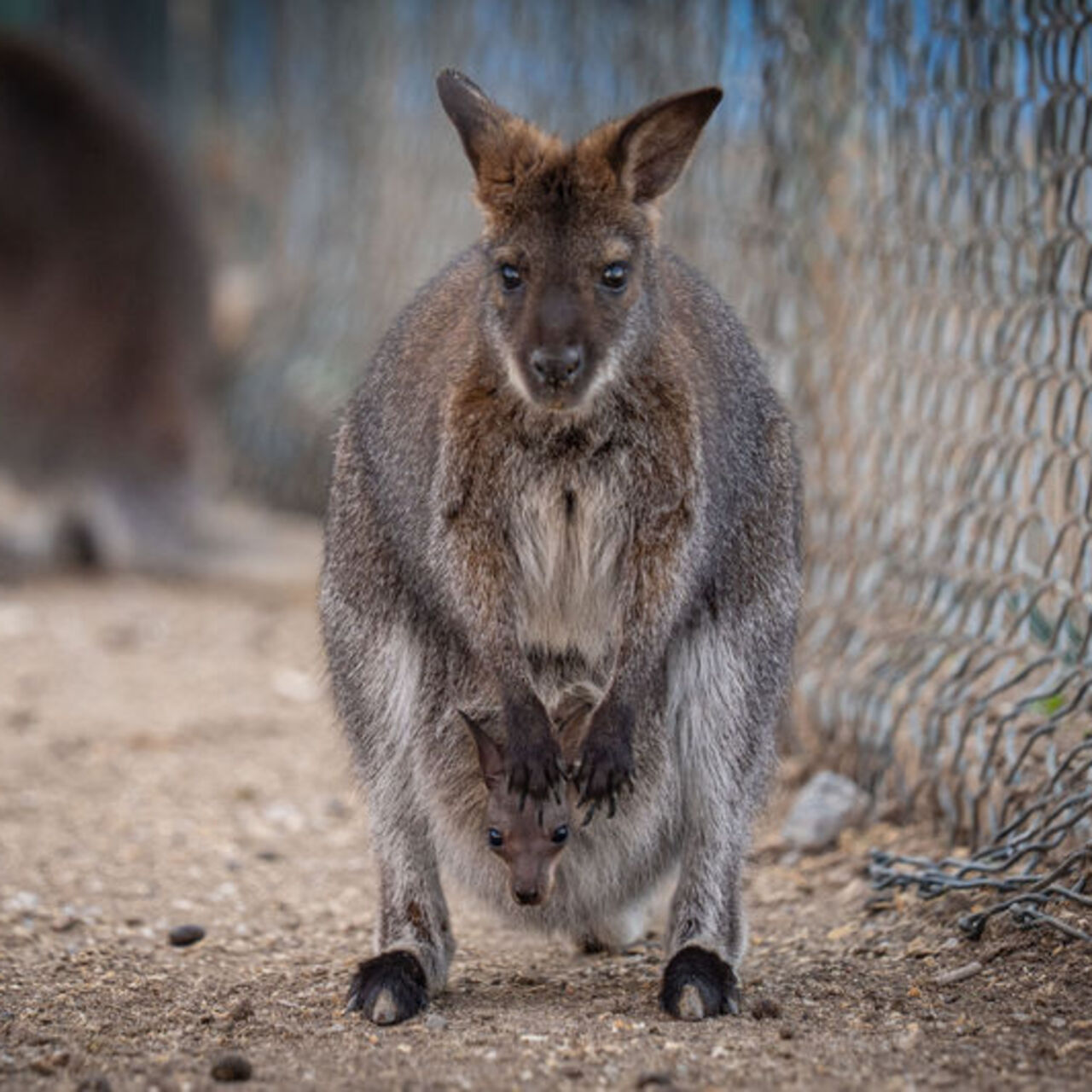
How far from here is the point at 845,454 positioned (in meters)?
4.62

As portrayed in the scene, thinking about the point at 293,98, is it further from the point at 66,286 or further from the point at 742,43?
the point at 742,43

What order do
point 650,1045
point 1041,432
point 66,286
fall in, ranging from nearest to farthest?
point 650,1045, point 1041,432, point 66,286

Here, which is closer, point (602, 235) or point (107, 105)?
point (602, 235)

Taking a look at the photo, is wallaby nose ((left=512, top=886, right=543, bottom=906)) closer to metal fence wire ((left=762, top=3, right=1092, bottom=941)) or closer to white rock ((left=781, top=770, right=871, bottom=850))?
metal fence wire ((left=762, top=3, right=1092, bottom=941))

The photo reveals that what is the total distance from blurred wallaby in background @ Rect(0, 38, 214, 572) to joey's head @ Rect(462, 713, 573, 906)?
4762mm

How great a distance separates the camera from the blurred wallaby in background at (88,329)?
779cm

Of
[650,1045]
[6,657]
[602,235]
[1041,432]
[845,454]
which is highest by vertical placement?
[602,235]

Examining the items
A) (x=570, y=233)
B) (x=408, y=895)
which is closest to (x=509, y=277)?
(x=570, y=233)

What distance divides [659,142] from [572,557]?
0.71 metres

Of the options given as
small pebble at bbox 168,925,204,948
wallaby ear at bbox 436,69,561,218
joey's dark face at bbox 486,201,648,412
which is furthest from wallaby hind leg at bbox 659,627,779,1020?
small pebble at bbox 168,925,204,948

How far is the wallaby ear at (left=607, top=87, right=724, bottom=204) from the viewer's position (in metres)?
3.05

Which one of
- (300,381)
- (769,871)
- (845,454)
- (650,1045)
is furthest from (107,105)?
(650,1045)

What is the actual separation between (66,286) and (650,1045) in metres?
5.84

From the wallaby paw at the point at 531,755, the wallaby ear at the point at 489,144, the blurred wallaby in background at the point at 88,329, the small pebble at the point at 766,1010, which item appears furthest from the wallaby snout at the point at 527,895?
the blurred wallaby in background at the point at 88,329
